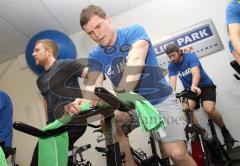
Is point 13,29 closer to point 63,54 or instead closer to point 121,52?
point 63,54

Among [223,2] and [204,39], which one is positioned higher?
[223,2]

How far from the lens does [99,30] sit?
62.2 inches

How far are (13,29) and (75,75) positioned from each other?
2.21 m

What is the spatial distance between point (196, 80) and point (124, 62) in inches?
59.4

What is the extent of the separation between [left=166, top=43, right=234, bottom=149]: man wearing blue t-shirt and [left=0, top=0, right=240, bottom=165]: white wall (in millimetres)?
514

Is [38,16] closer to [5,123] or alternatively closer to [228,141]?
[5,123]

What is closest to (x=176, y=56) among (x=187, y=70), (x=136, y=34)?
(x=187, y=70)

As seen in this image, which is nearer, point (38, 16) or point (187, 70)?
point (187, 70)

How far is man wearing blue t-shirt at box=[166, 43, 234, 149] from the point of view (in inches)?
120

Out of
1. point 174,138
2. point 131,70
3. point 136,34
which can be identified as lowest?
point 174,138

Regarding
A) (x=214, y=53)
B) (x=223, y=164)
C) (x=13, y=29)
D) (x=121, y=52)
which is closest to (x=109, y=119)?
(x=121, y=52)

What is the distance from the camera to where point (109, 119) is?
117 cm

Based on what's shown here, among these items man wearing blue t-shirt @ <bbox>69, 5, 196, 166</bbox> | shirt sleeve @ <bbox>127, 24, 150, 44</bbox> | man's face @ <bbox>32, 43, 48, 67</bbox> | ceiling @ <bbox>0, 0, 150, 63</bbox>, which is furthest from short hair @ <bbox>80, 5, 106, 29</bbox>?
ceiling @ <bbox>0, 0, 150, 63</bbox>

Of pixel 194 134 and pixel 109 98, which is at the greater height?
pixel 109 98
